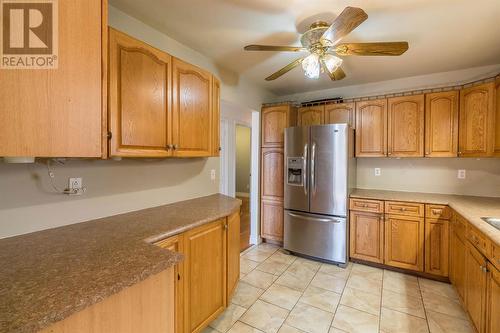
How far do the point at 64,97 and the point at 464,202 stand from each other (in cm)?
335

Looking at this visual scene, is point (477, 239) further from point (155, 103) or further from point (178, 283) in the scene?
point (155, 103)

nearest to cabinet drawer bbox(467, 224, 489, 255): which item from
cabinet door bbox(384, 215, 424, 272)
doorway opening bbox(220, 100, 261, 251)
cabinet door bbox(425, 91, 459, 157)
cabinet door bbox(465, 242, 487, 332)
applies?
cabinet door bbox(465, 242, 487, 332)

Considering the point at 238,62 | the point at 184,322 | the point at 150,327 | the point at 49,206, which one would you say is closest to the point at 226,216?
the point at 184,322

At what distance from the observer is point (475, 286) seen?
67.6 inches

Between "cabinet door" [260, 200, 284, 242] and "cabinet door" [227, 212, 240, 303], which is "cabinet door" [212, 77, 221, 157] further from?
"cabinet door" [260, 200, 284, 242]

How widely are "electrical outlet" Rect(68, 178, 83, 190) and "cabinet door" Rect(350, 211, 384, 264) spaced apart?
2.75 metres

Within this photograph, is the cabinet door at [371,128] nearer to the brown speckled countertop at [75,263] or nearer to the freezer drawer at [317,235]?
the freezer drawer at [317,235]

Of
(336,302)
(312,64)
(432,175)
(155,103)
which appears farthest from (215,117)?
(432,175)

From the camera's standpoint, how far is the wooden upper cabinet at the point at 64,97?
0.92 meters

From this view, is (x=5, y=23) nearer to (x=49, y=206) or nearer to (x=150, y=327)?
(x=49, y=206)

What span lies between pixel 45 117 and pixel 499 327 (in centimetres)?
251

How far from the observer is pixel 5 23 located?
0.90m

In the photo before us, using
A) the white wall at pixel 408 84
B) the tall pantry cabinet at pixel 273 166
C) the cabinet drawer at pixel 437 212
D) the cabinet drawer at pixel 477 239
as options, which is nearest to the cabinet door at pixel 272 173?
the tall pantry cabinet at pixel 273 166

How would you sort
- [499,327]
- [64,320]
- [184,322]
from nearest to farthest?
1. [64,320]
2. [499,327]
3. [184,322]
